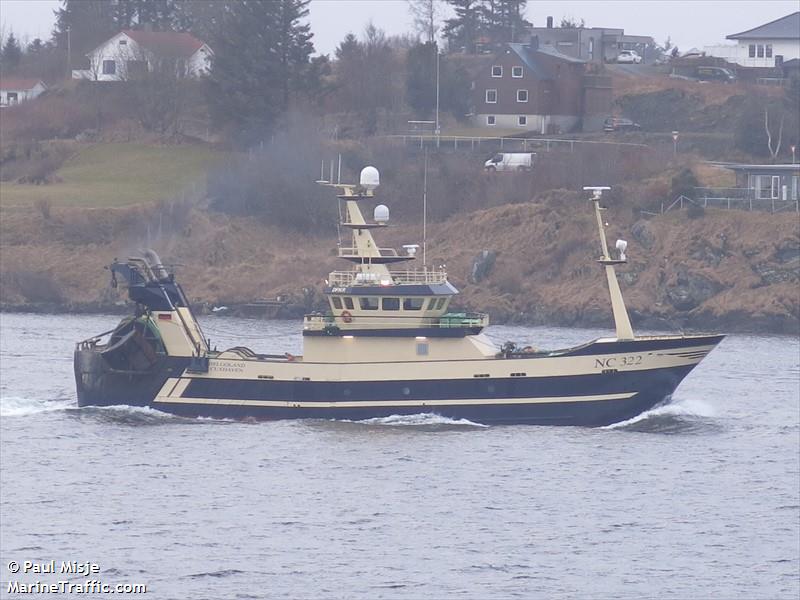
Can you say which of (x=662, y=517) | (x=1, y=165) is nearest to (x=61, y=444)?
(x=662, y=517)

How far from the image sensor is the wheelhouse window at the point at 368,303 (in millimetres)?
50656

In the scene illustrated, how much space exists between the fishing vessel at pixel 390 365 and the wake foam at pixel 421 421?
17 centimetres

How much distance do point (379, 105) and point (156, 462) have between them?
220 feet

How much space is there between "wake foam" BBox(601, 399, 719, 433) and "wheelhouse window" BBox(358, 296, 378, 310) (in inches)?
280

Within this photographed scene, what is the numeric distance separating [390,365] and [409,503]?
9.19 metres

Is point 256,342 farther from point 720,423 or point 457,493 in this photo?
point 457,493

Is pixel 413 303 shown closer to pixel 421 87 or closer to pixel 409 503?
pixel 409 503

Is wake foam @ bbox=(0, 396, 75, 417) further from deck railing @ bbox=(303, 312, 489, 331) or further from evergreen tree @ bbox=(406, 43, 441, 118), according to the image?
evergreen tree @ bbox=(406, 43, 441, 118)

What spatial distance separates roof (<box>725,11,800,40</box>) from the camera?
11956cm

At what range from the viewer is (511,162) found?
93.9m

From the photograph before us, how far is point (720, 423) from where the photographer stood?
2016 inches

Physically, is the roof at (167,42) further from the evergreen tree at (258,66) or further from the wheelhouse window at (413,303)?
the wheelhouse window at (413,303)

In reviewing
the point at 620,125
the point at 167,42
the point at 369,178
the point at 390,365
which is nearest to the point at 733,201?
the point at 620,125

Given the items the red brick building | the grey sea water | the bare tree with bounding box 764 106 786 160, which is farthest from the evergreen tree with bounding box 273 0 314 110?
the grey sea water
